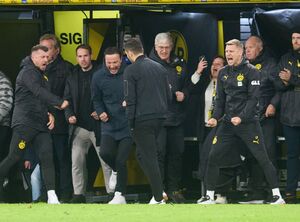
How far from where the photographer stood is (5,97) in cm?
1659

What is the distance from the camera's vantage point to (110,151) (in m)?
16.0

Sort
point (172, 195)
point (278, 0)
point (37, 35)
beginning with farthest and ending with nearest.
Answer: point (37, 35)
point (172, 195)
point (278, 0)

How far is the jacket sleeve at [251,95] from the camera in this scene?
591 inches

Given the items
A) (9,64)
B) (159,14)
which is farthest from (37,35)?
(159,14)

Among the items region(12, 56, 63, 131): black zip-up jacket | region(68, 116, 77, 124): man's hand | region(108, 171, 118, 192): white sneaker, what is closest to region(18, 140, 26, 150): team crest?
region(12, 56, 63, 131): black zip-up jacket

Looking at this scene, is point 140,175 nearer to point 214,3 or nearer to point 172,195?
point 172,195

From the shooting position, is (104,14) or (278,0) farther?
(104,14)

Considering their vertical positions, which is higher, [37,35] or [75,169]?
[37,35]

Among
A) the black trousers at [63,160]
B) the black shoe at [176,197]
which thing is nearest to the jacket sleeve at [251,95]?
the black shoe at [176,197]

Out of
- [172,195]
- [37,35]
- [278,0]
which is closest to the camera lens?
[278,0]

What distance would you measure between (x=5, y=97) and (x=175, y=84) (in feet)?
7.39

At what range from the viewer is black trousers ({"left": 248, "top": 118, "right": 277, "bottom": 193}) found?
16203 millimetres

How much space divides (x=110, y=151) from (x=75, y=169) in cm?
95

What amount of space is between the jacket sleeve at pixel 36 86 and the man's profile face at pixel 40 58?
111 mm
